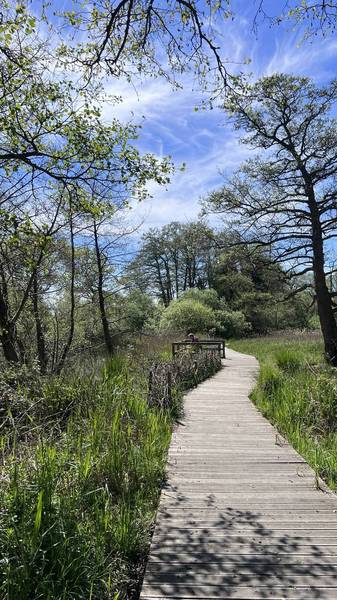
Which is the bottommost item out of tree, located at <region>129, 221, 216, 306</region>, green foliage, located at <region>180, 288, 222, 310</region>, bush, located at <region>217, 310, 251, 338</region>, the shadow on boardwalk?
the shadow on boardwalk

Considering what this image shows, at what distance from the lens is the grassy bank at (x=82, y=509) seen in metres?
2.78

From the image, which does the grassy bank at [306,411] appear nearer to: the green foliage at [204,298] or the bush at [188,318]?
the bush at [188,318]

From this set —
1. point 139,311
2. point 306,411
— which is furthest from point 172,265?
point 306,411

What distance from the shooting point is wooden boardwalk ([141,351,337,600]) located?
2.92 metres

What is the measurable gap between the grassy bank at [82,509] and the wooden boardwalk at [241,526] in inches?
7.6

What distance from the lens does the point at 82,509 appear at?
3664 mm

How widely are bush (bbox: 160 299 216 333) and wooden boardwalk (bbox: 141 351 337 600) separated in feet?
80.6

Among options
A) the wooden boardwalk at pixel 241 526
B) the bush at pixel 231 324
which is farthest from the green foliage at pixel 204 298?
the wooden boardwalk at pixel 241 526

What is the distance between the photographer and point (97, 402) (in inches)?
257

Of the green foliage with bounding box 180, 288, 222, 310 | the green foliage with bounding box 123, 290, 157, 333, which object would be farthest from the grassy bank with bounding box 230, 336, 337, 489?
the green foliage with bounding box 180, 288, 222, 310

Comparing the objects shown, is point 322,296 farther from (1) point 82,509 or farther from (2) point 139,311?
(2) point 139,311

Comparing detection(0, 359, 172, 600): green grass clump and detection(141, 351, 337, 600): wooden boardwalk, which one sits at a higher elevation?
detection(0, 359, 172, 600): green grass clump

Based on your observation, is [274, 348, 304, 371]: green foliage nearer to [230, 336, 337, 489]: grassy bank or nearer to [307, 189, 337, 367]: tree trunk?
[230, 336, 337, 489]: grassy bank

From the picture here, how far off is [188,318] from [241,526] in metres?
27.9
